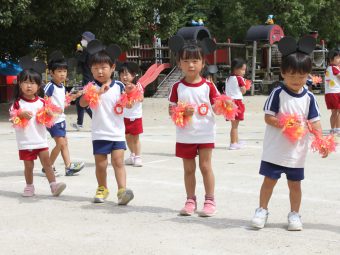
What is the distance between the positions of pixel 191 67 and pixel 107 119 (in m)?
1.22

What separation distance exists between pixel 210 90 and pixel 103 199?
168 centimetres

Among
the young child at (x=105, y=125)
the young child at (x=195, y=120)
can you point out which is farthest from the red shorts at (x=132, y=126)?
the young child at (x=195, y=120)

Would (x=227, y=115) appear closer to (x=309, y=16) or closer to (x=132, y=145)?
(x=132, y=145)

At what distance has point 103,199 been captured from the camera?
7.01m

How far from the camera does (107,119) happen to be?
7.02 m

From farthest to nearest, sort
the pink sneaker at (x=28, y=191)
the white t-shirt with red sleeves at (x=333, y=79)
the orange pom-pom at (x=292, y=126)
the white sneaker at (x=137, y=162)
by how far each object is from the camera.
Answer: the white t-shirt with red sleeves at (x=333, y=79), the white sneaker at (x=137, y=162), the pink sneaker at (x=28, y=191), the orange pom-pom at (x=292, y=126)

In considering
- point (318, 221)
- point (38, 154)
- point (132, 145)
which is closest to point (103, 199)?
point (38, 154)

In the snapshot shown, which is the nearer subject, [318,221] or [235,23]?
[318,221]

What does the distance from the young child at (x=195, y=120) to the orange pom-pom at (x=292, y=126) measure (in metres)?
0.98

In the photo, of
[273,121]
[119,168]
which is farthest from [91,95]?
[273,121]

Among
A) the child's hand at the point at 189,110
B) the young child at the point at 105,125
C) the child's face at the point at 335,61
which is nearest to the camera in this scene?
the child's hand at the point at 189,110

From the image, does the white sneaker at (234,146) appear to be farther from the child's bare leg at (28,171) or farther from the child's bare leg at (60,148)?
the child's bare leg at (28,171)

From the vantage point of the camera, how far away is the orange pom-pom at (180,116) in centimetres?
621

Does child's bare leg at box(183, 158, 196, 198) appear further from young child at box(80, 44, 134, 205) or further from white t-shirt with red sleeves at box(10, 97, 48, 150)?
white t-shirt with red sleeves at box(10, 97, 48, 150)
